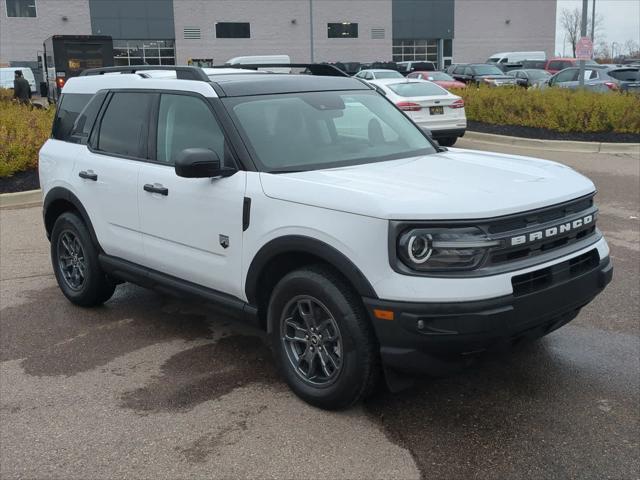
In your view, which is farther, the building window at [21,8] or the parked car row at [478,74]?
the building window at [21,8]

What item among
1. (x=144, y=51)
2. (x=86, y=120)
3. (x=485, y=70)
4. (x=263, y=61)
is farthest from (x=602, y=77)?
(x=144, y=51)

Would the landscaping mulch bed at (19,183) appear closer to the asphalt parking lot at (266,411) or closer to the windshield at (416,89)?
the asphalt parking lot at (266,411)

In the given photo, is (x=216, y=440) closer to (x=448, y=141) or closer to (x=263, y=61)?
(x=263, y=61)

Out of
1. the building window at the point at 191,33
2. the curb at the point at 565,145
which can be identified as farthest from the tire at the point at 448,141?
the building window at the point at 191,33

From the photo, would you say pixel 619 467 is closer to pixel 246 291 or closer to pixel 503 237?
pixel 503 237

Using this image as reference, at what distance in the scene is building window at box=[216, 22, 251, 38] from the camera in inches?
2325

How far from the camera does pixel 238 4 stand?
194 ft

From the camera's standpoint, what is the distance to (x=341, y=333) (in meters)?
3.74

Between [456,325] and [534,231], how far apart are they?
2.17 ft

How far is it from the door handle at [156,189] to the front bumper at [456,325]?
182cm

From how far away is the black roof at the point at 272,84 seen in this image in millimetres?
4629

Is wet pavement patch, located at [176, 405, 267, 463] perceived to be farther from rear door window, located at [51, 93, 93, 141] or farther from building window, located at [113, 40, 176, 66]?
building window, located at [113, 40, 176, 66]

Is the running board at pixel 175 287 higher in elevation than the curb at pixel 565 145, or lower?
higher

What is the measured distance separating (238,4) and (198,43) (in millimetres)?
4687
